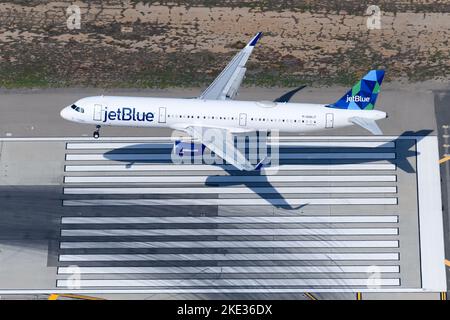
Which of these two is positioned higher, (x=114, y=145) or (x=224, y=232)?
(x=114, y=145)

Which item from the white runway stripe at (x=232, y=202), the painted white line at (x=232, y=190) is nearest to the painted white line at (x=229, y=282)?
the white runway stripe at (x=232, y=202)

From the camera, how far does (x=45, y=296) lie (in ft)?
173

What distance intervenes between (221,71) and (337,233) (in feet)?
73.6

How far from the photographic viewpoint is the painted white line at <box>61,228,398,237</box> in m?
54.8

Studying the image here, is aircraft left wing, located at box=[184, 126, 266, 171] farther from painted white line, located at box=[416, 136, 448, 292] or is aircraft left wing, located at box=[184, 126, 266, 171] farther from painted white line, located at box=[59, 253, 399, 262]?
painted white line, located at box=[416, 136, 448, 292]

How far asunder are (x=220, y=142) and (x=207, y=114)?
3.05m

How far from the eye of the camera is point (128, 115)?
178 ft

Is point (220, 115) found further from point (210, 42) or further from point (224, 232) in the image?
point (210, 42)

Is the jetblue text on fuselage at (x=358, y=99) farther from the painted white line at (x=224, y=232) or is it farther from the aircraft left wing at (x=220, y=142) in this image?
the painted white line at (x=224, y=232)

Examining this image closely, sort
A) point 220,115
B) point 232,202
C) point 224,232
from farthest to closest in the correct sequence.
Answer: point 232,202, point 224,232, point 220,115

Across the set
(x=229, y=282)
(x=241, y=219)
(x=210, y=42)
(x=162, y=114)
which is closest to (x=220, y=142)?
(x=162, y=114)

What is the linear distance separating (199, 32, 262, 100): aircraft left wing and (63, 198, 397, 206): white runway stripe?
10.7 meters

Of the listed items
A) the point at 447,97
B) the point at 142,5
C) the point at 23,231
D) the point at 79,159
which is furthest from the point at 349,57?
the point at 23,231
